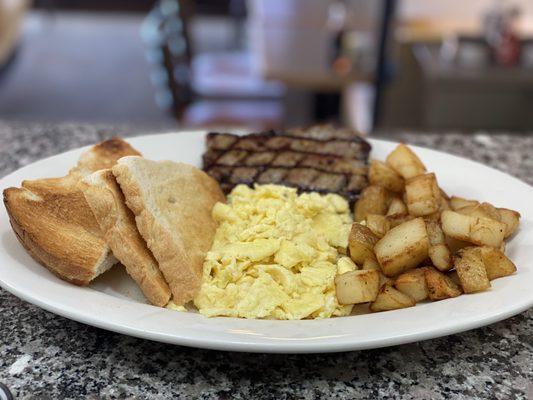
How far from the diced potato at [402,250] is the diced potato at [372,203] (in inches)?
9.2

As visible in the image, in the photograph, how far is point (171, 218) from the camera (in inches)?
54.4

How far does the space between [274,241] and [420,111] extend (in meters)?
3.84

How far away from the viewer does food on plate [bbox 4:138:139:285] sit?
4.13 feet

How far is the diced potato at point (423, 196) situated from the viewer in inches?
56.9

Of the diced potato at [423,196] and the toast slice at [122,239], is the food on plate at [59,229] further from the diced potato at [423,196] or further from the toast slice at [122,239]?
the diced potato at [423,196]

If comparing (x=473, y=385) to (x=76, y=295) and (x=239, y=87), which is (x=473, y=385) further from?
(x=239, y=87)

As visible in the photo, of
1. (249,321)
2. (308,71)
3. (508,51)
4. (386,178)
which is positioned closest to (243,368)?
(249,321)

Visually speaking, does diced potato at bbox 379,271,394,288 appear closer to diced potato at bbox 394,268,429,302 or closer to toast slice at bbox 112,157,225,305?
diced potato at bbox 394,268,429,302

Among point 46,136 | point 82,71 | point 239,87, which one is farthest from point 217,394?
point 82,71

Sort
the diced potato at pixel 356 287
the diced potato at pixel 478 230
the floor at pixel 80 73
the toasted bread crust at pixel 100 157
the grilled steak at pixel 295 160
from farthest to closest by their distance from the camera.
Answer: the floor at pixel 80 73, the grilled steak at pixel 295 160, the toasted bread crust at pixel 100 157, the diced potato at pixel 478 230, the diced potato at pixel 356 287

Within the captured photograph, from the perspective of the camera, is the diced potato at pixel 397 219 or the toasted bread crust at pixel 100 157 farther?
the toasted bread crust at pixel 100 157

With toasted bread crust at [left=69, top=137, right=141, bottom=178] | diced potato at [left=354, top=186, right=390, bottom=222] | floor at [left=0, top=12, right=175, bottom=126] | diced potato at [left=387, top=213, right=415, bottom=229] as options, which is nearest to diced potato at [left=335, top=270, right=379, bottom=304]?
diced potato at [left=387, top=213, right=415, bottom=229]

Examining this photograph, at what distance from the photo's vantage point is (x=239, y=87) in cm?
452

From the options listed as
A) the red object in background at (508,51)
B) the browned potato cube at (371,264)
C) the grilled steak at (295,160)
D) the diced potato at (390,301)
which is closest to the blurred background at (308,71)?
the red object in background at (508,51)
